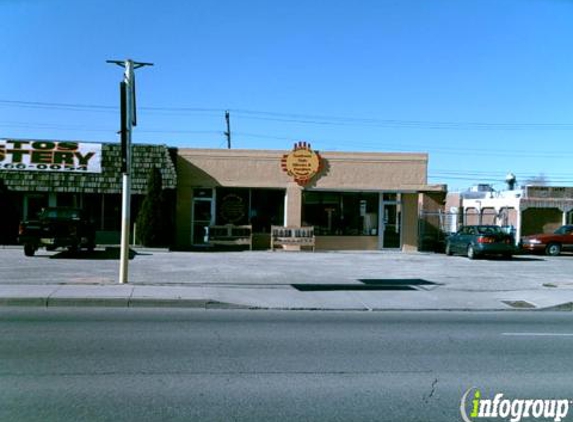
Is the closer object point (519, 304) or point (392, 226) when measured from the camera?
point (519, 304)

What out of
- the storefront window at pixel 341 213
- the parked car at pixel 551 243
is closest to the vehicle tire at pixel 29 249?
the storefront window at pixel 341 213

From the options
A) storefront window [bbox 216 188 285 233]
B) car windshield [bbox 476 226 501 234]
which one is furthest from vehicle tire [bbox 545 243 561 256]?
storefront window [bbox 216 188 285 233]

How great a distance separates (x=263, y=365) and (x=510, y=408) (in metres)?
2.74

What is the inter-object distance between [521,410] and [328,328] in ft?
14.0

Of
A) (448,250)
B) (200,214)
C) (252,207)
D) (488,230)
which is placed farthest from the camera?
(252,207)

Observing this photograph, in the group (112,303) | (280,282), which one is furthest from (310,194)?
(112,303)

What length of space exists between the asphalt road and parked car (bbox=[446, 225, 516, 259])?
13.8 meters

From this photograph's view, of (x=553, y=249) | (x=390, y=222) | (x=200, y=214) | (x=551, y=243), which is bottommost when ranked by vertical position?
(x=553, y=249)

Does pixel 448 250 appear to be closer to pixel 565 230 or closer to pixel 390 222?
pixel 390 222

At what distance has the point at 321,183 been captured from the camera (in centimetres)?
2711

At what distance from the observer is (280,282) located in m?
15.1

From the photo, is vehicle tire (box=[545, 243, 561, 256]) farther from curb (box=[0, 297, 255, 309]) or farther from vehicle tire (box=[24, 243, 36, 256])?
vehicle tire (box=[24, 243, 36, 256])

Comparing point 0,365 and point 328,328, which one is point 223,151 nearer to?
point 328,328

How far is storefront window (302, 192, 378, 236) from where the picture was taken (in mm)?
27422
